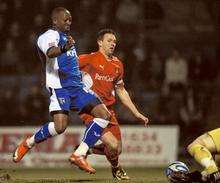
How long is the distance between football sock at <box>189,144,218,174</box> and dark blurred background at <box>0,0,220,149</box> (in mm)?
7552

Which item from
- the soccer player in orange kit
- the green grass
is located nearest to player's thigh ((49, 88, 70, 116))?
the soccer player in orange kit

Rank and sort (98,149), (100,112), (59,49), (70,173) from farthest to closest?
(70,173), (98,149), (100,112), (59,49)

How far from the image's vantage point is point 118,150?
35.2 ft

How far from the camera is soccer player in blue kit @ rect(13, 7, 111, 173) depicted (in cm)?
977

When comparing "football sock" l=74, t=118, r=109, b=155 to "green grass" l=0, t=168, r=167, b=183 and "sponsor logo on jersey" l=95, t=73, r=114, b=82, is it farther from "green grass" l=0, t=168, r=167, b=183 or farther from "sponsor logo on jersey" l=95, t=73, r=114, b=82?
"green grass" l=0, t=168, r=167, b=183

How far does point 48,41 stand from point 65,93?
0.73 metres

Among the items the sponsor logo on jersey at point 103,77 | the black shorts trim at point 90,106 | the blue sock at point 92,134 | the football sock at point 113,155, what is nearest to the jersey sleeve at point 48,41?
the black shorts trim at point 90,106

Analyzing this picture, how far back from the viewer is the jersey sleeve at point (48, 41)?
31.3ft

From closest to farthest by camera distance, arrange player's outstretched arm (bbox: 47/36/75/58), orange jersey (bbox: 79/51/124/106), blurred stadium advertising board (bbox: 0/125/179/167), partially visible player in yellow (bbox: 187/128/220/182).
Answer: partially visible player in yellow (bbox: 187/128/220/182)
player's outstretched arm (bbox: 47/36/75/58)
orange jersey (bbox: 79/51/124/106)
blurred stadium advertising board (bbox: 0/125/179/167)

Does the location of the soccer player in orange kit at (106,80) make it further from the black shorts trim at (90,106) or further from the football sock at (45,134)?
the football sock at (45,134)

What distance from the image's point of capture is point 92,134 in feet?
32.3

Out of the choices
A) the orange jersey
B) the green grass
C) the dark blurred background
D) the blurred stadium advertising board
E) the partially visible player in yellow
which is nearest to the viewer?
the partially visible player in yellow

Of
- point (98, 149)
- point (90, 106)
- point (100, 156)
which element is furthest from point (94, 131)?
point (100, 156)

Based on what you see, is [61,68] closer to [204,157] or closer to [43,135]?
[43,135]
